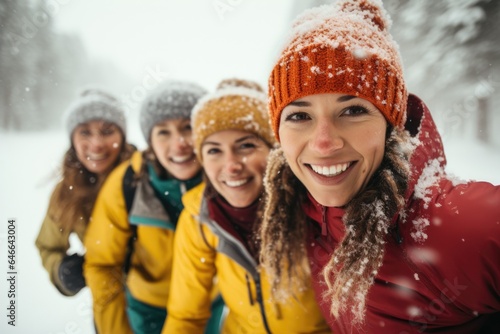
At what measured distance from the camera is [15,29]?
155 inches

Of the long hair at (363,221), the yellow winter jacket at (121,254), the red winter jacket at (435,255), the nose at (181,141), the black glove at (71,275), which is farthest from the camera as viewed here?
the black glove at (71,275)

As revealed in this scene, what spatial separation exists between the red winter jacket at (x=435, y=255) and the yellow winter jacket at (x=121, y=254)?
1574 mm

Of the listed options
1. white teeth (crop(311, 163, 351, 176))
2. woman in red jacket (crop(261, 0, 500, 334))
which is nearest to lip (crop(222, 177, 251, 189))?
woman in red jacket (crop(261, 0, 500, 334))

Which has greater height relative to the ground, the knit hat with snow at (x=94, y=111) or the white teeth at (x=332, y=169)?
the knit hat with snow at (x=94, y=111)

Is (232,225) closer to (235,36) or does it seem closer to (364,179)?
(364,179)

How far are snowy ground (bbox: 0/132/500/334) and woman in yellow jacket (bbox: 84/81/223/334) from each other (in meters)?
1.02

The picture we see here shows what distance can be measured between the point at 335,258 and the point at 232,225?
0.73 metres

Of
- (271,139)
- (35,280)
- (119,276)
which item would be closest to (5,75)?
(35,280)

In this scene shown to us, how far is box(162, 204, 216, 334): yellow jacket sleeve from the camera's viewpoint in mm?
1750

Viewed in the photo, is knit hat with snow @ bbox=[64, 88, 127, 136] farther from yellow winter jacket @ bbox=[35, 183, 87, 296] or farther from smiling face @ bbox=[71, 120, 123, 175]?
yellow winter jacket @ bbox=[35, 183, 87, 296]

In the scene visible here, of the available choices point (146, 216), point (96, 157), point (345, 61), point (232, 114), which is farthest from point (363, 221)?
point (96, 157)

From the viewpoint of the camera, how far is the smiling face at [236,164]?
5.45 ft

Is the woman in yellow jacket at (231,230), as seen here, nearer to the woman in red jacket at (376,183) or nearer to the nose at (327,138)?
the woman in red jacket at (376,183)

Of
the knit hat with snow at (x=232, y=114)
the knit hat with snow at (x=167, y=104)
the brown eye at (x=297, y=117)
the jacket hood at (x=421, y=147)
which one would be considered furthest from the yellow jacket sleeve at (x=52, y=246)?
the jacket hood at (x=421, y=147)
